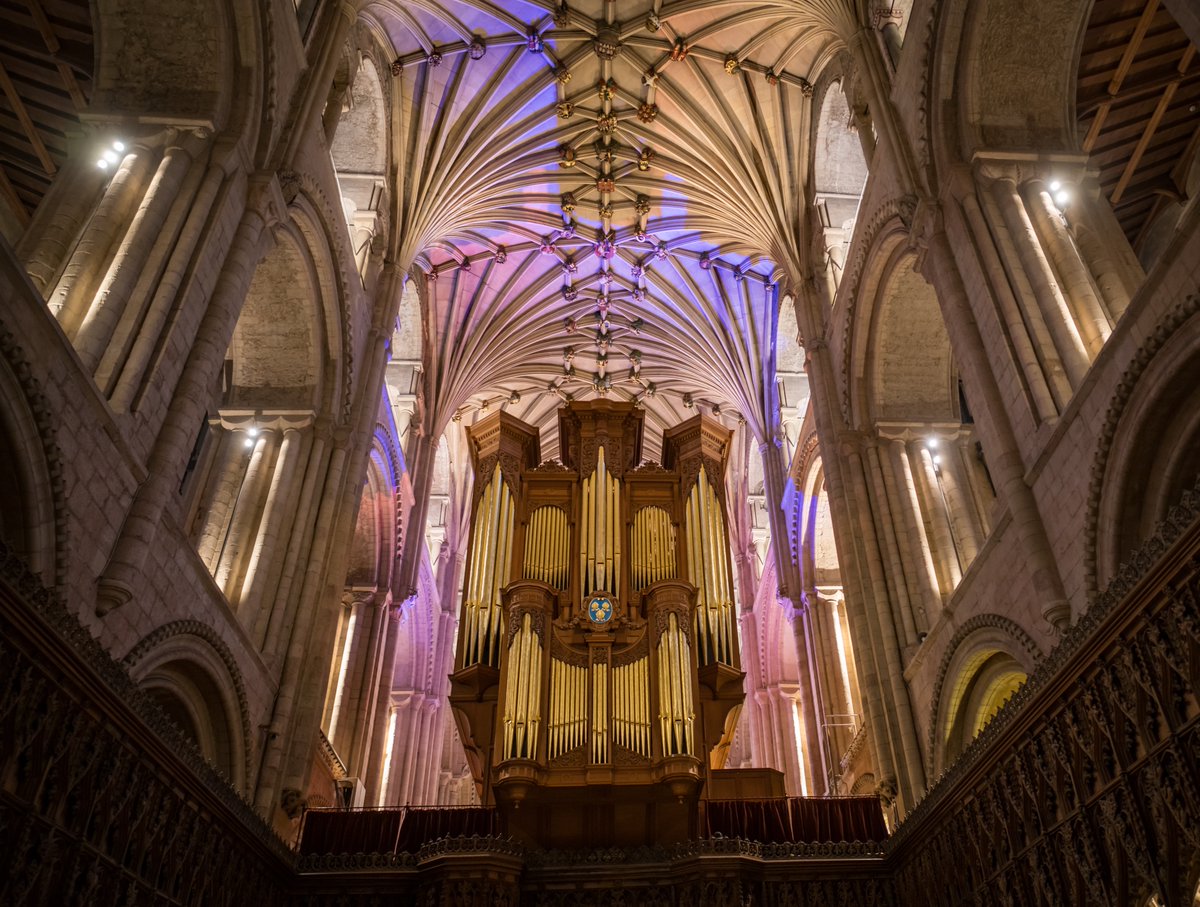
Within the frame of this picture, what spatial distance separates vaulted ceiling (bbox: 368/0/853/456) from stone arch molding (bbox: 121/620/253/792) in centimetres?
980

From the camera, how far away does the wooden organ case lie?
12922 mm

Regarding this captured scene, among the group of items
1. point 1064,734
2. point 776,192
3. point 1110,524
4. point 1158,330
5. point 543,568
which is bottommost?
point 1064,734

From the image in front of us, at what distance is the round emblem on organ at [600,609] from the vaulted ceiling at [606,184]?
26.0 ft

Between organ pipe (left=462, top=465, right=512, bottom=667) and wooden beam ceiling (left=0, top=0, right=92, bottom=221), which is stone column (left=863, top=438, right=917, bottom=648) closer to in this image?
organ pipe (left=462, top=465, right=512, bottom=667)

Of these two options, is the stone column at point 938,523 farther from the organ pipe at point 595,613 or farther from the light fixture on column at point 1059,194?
the light fixture on column at point 1059,194

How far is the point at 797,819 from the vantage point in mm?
12859

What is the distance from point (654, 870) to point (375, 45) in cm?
1509

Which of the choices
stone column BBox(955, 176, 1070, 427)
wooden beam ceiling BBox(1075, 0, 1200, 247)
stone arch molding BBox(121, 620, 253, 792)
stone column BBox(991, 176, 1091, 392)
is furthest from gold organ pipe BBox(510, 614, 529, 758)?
wooden beam ceiling BBox(1075, 0, 1200, 247)

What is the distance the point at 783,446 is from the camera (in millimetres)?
23453

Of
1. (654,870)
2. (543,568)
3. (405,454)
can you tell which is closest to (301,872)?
(654,870)

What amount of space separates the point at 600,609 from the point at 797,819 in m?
4.23

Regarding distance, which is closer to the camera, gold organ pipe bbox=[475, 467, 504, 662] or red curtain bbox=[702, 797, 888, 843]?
red curtain bbox=[702, 797, 888, 843]

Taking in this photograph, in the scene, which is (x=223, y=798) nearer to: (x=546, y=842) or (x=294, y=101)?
(x=546, y=842)

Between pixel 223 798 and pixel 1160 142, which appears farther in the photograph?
pixel 1160 142
